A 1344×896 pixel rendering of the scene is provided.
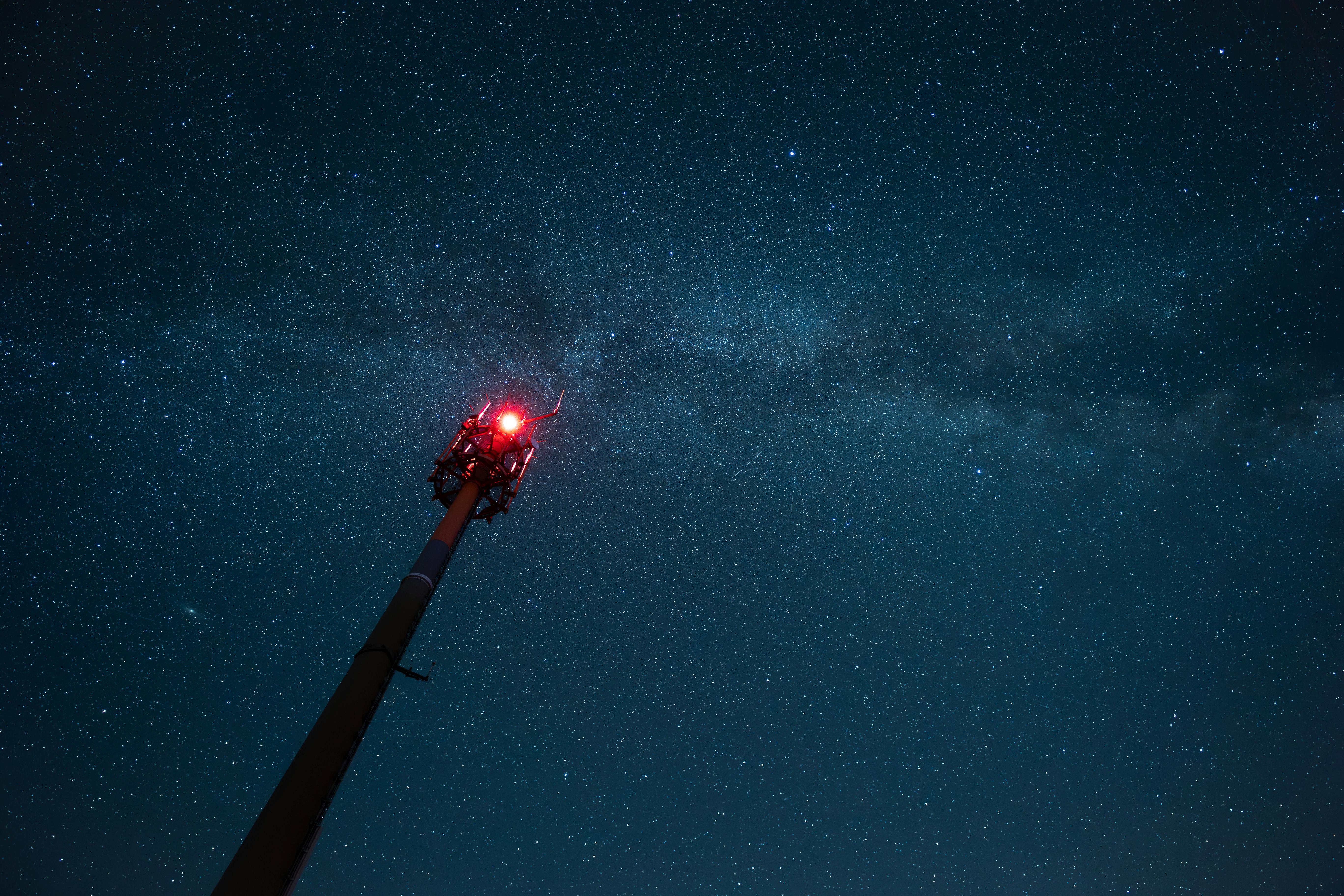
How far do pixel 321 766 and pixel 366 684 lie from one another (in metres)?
1.77

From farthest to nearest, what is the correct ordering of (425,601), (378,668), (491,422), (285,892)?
(491,422)
(425,601)
(378,668)
(285,892)

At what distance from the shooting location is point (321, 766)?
11.4m

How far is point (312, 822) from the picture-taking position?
11.1 m

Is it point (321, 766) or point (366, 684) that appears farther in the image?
point (366, 684)

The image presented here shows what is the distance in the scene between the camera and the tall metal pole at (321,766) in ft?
33.5

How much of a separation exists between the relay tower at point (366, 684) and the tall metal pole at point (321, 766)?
0.01 meters

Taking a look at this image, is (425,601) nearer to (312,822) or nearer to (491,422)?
(312,822)

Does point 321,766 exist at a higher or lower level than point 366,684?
lower

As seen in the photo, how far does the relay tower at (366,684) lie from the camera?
34.1ft

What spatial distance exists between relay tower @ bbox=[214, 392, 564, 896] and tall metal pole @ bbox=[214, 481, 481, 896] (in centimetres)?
1

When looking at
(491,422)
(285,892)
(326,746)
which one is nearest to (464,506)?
(491,422)

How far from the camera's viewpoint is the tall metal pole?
10.2 metres

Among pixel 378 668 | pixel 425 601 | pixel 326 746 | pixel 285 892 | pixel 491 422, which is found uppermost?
pixel 491 422

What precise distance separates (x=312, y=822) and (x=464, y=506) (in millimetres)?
9410
